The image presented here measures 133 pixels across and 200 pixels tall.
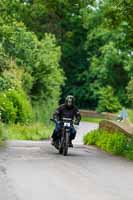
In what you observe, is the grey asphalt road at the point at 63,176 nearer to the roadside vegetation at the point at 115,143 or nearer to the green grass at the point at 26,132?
the roadside vegetation at the point at 115,143

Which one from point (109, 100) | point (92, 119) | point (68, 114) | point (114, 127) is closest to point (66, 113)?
point (68, 114)

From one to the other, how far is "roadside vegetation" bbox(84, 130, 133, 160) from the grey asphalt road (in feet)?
2.32

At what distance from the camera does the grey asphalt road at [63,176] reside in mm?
12016

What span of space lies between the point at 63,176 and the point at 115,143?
307 inches

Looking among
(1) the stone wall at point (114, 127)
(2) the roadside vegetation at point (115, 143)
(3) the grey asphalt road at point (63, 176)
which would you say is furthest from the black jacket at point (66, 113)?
(1) the stone wall at point (114, 127)

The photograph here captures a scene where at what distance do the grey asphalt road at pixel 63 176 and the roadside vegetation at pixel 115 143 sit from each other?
2.32 ft

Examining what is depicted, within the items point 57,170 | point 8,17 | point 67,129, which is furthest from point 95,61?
point 57,170

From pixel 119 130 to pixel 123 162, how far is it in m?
5.82

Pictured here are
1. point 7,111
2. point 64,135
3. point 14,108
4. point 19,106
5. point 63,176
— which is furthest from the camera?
point 19,106

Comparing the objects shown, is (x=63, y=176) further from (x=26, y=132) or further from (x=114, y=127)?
(x=26, y=132)

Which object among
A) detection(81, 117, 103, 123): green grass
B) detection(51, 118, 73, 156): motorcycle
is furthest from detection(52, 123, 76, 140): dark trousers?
detection(81, 117, 103, 123): green grass

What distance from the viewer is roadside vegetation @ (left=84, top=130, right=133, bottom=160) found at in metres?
21.1

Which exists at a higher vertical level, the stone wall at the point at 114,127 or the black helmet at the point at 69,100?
the black helmet at the point at 69,100

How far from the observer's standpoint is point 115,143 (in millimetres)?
22266
